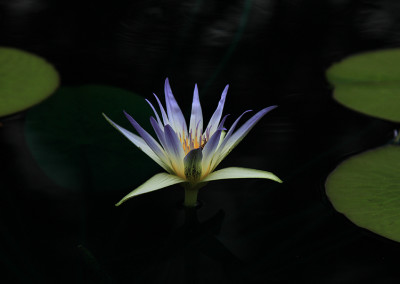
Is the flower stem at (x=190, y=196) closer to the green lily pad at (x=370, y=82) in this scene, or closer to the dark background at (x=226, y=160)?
the dark background at (x=226, y=160)

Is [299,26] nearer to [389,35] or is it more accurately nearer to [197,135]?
[389,35]

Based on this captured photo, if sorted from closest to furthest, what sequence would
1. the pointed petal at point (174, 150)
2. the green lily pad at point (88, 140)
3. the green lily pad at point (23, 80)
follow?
1. the pointed petal at point (174, 150)
2. the green lily pad at point (88, 140)
3. the green lily pad at point (23, 80)

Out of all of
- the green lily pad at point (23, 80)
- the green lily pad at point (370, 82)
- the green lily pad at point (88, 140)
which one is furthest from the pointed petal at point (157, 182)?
the green lily pad at point (370, 82)

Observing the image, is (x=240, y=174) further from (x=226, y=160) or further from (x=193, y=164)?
(x=226, y=160)

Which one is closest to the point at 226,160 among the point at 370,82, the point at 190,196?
the point at 190,196

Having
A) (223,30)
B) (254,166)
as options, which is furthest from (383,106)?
(223,30)

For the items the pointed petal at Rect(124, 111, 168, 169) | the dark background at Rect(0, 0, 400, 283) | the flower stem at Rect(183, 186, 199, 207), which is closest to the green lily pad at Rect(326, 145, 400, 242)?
the dark background at Rect(0, 0, 400, 283)
